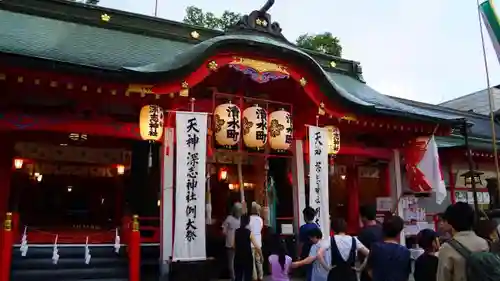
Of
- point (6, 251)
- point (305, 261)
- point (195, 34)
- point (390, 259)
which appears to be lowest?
point (6, 251)

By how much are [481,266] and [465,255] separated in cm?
14

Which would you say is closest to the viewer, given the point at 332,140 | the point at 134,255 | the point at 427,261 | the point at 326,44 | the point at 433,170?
the point at 427,261

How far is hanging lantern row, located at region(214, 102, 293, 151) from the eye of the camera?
8617 mm

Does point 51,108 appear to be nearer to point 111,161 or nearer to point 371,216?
point 111,161

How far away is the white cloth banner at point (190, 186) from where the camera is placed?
25.5 feet

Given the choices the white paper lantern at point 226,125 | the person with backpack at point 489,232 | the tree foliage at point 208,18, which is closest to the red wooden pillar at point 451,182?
the white paper lantern at point 226,125

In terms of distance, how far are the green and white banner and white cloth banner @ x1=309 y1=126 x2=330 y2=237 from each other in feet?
12.4

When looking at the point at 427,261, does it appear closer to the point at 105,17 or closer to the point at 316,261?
the point at 316,261

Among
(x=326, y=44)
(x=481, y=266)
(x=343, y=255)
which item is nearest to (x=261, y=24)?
(x=343, y=255)

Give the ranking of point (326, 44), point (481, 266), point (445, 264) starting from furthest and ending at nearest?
point (326, 44) → point (445, 264) → point (481, 266)

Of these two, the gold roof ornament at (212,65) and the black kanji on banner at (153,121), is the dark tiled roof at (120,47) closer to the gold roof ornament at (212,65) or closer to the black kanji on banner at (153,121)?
the gold roof ornament at (212,65)

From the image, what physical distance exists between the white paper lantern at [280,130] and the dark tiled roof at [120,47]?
1.14 metres

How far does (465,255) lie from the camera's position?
126 inches

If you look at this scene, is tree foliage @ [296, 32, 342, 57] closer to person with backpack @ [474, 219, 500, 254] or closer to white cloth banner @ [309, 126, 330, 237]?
white cloth banner @ [309, 126, 330, 237]
